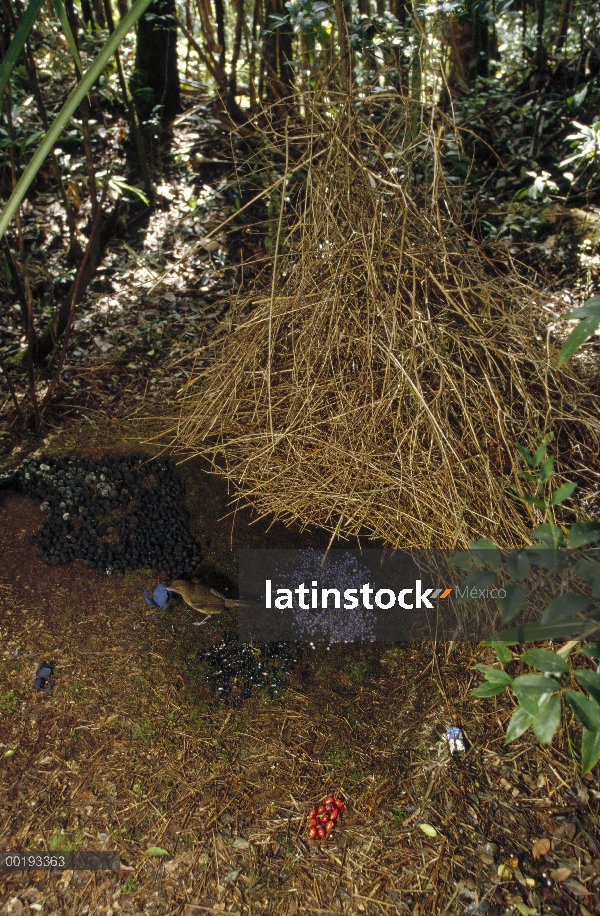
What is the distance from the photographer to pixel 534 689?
39.1 inches

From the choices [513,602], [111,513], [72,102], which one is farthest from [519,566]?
[111,513]

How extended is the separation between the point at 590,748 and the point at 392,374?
1.42 m

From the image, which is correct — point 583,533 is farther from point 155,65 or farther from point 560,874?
point 155,65

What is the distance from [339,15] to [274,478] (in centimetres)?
138

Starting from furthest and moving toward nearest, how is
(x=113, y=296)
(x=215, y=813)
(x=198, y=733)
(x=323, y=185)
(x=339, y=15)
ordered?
(x=113, y=296) → (x=323, y=185) → (x=339, y=15) → (x=198, y=733) → (x=215, y=813)

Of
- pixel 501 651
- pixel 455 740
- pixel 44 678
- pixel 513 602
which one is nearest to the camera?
pixel 513 602

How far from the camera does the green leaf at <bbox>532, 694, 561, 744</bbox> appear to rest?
3.07 feet

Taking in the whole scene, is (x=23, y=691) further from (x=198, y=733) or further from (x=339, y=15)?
(x=339, y=15)

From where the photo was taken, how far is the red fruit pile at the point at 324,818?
1620 millimetres

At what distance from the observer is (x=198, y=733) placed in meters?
1.83

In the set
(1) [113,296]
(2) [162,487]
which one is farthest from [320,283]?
(1) [113,296]

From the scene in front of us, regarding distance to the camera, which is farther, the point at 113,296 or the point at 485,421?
the point at 113,296

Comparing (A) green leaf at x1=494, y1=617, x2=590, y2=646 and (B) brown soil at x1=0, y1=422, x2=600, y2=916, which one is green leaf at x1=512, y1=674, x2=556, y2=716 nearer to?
(A) green leaf at x1=494, y1=617, x2=590, y2=646

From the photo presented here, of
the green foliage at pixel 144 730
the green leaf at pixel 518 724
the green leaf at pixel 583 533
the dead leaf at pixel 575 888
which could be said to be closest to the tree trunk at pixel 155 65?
the green foliage at pixel 144 730
